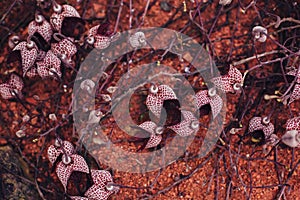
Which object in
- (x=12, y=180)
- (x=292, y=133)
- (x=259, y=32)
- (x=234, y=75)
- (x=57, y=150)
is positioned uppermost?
(x=259, y=32)

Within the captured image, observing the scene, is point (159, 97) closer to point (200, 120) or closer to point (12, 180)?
point (200, 120)

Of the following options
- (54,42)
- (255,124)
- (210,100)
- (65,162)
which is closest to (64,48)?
(54,42)

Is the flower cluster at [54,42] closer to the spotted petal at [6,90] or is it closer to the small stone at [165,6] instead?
the spotted petal at [6,90]

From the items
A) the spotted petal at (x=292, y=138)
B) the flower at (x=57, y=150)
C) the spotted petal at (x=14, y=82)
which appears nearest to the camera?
the spotted petal at (x=292, y=138)

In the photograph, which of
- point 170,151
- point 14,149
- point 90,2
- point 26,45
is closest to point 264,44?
point 170,151

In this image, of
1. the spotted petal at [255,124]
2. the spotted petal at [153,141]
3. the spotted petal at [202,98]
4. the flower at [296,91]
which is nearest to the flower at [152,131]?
the spotted petal at [153,141]

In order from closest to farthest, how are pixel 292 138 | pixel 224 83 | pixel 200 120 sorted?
1. pixel 292 138
2. pixel 224 83
3. pixel 200 120
